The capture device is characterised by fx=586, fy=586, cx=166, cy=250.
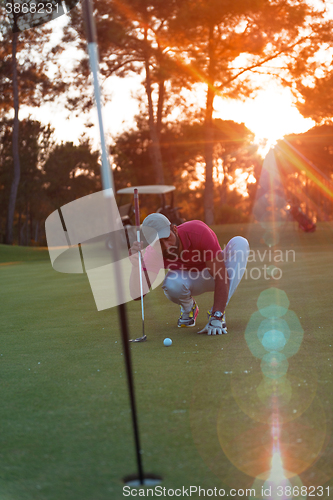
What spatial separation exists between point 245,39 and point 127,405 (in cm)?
2315

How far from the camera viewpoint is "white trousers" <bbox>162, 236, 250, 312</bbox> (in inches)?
207

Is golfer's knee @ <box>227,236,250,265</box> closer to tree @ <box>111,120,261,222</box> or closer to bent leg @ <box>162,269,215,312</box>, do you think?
bent leg @ <box>162,269,215,312</box>

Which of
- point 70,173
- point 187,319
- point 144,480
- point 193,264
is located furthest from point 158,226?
point 70,173

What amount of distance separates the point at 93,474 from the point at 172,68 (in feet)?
73.8

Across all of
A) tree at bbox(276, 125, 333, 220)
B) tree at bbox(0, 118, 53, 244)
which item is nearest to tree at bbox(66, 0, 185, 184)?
tree at bbox(276, 125, 333, 220)

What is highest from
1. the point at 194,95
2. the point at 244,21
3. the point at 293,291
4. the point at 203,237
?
the point at 244,21

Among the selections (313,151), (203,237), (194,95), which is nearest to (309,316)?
(203,237)

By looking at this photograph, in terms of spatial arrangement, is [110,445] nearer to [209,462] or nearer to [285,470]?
[209,462]

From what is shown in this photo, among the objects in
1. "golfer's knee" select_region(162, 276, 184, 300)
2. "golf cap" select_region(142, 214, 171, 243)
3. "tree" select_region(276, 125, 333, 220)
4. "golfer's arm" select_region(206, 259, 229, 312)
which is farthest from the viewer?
"tree" select_region(276, 125, 333, 220)

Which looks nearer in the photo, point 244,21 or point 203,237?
point 203,237

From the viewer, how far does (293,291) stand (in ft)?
25.8

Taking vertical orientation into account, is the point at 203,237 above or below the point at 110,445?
above

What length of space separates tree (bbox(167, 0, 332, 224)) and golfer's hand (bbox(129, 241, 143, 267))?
65.2 feet

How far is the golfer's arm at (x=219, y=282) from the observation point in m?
4.93
